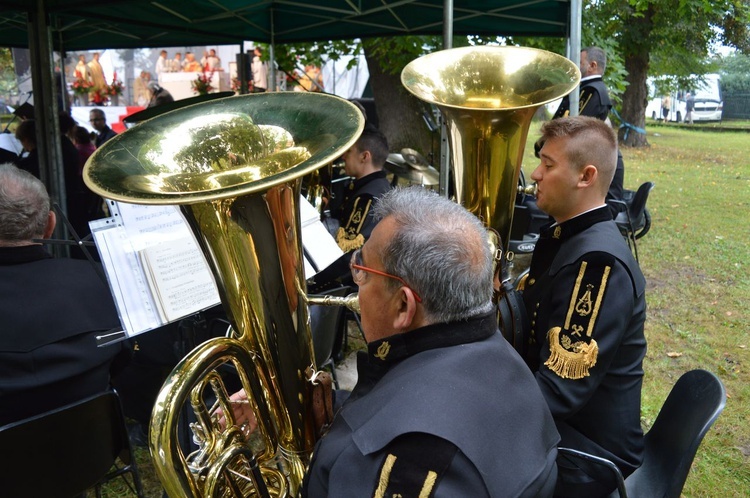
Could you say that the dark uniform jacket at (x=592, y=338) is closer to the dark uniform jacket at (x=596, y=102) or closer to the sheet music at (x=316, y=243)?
the sheet music at (x=316, y=243)

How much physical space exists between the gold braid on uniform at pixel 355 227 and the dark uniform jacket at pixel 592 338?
166cm

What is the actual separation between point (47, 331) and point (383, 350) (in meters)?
1.22

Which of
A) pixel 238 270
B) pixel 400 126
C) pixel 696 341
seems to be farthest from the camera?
pixel 400 126

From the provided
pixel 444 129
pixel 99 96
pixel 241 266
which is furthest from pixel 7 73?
pixel 241 266

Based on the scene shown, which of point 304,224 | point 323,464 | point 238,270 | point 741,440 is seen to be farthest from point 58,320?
point 741,440

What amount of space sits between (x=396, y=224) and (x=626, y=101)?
1768 centimetres

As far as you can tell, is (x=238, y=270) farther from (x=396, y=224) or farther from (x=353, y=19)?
(x=353, y=19)

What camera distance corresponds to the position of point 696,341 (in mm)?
4211

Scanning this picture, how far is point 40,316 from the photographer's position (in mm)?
1876

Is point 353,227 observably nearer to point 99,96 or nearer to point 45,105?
point 45,105

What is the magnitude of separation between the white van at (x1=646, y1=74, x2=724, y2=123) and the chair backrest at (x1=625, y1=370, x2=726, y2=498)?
22601mm

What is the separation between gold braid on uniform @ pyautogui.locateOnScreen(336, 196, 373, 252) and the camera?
3.59 metres

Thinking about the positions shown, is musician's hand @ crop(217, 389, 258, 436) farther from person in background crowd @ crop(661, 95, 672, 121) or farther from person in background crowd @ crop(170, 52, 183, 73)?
person in background crowd @ crop(661, 95, 672, 121)

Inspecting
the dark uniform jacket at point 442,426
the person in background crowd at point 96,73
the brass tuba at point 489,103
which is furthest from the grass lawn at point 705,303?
the person in background crowd at point 96,73
